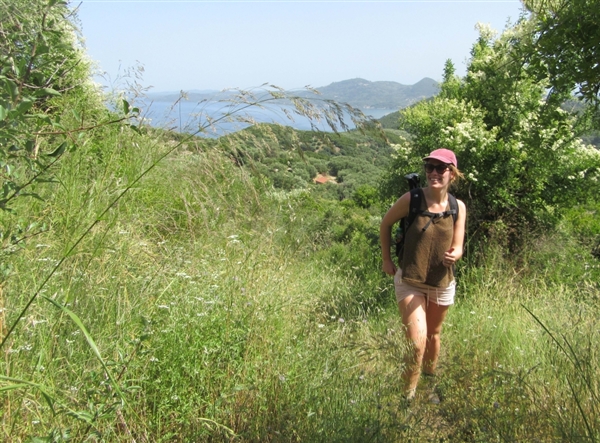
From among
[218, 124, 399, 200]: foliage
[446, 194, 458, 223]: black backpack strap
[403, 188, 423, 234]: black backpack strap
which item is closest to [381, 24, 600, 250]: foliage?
[218, 124, 399, 200]: foliage

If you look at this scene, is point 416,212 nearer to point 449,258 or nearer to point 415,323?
point 449,258

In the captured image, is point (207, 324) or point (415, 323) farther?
point (415, 323)

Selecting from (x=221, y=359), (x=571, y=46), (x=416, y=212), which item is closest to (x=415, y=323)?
(x=416, y=212)

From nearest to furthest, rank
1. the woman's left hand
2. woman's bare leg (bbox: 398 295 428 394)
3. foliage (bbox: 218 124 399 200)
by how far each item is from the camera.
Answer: foliage (bbox: 218 124 399 200) → woman's bare leg (bbox: 398 295 428 394) → the woman's left hand

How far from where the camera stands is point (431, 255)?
3330 millimetres

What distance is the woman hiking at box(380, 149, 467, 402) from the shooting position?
331 centimetres

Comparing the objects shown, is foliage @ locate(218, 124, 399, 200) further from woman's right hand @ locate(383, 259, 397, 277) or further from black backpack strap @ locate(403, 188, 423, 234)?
Answer: woman's right hand @ locate(383, 259, 397, 277)

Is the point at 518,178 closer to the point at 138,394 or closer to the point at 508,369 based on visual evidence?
the point at 508,369

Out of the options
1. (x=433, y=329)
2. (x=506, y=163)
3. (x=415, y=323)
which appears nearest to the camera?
(x=415, y=323)

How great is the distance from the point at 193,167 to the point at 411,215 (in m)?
1.50

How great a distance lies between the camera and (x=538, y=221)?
7.60 metres

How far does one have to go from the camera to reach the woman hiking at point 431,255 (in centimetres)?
331

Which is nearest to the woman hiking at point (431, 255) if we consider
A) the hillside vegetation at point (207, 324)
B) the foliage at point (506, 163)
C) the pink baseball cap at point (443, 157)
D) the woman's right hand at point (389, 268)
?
the pink baseball cap at point (443, 157)

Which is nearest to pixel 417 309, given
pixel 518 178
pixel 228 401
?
pixel 228 401
